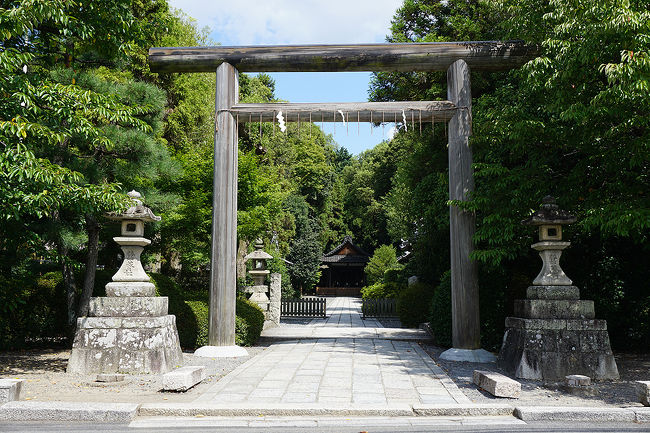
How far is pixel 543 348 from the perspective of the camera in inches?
259

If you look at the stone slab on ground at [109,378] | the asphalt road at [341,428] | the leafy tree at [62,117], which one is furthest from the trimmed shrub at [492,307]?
the leafy tree at [62,117]

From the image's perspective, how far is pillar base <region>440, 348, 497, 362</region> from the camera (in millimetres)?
7969

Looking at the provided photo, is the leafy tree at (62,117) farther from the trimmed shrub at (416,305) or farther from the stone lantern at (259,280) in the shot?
the trimmed shrub at (416,305)

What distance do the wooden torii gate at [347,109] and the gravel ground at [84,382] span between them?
1.36m

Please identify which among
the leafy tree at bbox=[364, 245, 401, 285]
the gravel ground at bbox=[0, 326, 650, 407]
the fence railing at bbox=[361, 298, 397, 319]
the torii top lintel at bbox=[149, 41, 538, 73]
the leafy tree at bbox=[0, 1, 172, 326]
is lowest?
the fence railing at bbox=[361, 298, 397, 319]

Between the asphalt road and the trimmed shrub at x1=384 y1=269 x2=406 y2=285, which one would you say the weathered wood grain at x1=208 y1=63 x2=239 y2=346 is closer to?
the asphalt road

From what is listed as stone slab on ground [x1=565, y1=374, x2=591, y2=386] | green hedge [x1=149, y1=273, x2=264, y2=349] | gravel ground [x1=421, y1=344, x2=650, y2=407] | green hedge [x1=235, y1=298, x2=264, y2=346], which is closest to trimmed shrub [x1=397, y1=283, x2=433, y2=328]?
green hedge [x1=235, y1=298, x2=264, y2=346]

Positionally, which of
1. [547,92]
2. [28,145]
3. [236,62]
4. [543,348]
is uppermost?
[236,62]

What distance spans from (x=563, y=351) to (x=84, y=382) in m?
6.52

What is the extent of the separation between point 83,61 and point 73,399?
24.1 ft

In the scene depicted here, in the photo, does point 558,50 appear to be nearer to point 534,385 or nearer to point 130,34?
point 534,385

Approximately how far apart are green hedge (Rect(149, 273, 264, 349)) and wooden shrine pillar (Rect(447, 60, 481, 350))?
4.30 metres

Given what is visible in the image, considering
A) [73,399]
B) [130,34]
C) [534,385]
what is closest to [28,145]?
[130,34]

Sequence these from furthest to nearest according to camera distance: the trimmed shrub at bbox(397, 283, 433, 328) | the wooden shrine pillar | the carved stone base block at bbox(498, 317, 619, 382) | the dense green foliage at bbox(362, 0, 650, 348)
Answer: the trimmed shrub at bbox(397, 283, 433, 328) < the wooden shrine pillar < the carved stone base block at bbox(498, 317, 619, 382) < the dense green foliage at bbox(362, 0, 650, 348)
